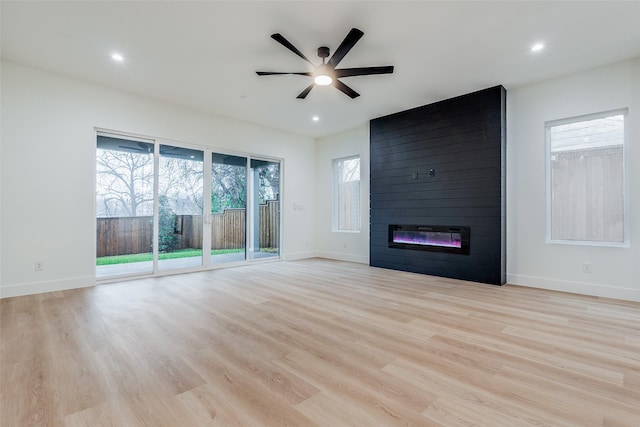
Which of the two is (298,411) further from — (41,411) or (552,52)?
(552,52)

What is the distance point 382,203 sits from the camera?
19.1 feet

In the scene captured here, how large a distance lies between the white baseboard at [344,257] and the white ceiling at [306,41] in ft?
11.1

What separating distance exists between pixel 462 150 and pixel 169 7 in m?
4.28

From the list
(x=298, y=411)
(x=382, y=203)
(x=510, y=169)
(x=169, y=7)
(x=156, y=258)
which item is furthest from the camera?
(x=382, y=203)

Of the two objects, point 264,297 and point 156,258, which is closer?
point 264,297

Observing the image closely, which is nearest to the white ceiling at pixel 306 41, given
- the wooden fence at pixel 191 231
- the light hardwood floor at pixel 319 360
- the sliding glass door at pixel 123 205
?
the sliding glass door at pixel 123 205

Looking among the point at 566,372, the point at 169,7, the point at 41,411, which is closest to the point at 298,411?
the point at 41,411

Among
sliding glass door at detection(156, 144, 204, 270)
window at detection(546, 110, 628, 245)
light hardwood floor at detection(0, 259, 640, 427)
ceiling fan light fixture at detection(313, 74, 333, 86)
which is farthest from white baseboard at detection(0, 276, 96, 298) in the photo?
window at detection(546, 110, 628, 245)

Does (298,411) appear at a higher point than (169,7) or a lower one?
lower

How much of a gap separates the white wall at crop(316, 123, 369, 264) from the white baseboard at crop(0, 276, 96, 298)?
15.0ft

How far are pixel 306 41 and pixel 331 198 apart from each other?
165 inches

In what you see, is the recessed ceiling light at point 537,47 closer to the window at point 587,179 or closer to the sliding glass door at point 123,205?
the window at point 587,179

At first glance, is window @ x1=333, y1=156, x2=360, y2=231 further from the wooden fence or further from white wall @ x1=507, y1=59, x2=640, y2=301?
white wall @ x1=507, y1=59, x2=640, y2=301

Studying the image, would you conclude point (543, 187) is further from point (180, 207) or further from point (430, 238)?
point (180, 207)
